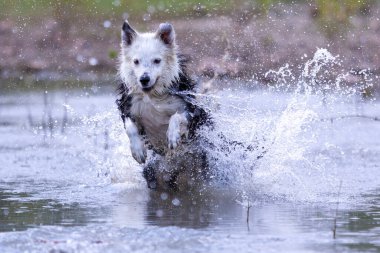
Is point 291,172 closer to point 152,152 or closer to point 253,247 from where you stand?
point 152,152

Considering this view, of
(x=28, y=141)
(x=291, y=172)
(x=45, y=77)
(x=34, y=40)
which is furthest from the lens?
(x=34, y=40)

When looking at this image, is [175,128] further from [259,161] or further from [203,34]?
[203,34]

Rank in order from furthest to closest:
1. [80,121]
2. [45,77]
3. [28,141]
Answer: [45,77]
[80,121]
[28,141]

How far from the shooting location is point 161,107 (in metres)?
9.59

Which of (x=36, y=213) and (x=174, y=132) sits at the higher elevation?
(x=174, y=132)

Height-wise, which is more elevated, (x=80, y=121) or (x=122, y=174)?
(x=80, y=121)

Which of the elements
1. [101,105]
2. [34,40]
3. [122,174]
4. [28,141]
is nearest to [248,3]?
[34,40]

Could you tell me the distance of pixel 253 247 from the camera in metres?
6.62

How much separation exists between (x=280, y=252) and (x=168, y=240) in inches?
29.8

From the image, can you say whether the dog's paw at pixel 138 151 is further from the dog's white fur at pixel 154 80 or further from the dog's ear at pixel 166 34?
the dog's ear at pixel 166 34

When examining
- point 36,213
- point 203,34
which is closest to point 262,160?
point 36,213

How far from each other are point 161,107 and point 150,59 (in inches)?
17.1

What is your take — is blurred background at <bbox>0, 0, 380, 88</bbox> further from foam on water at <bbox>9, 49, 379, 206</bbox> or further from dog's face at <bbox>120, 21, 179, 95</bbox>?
dog's face at <bbox>120, 21, 179, 95</bbox>

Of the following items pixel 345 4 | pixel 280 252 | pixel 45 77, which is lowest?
pixel 280 252
